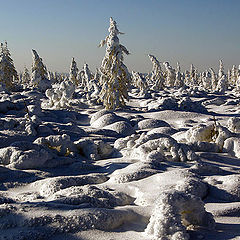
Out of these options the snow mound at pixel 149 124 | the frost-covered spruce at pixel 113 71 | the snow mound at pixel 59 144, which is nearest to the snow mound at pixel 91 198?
the snow mound at pixel 59 144

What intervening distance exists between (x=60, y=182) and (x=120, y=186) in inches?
41.2

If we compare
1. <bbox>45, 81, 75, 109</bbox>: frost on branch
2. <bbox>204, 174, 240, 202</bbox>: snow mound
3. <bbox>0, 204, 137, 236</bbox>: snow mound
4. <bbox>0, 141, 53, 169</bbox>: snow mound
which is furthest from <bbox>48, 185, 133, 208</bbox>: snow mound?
<bbox>45, 81, 75, 109</bbox>: frost on branch

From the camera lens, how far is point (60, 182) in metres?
4.96

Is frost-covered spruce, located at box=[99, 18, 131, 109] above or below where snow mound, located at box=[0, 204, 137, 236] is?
above

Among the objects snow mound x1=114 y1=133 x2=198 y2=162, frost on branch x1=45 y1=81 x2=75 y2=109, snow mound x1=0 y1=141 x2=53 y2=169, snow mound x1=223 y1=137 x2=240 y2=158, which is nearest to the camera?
snow mound x1=0 y1=141 x2=53 y2=169

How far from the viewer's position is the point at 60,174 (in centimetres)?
627

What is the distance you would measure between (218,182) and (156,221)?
8.10 ft

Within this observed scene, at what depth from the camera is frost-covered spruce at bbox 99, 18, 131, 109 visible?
64.8 ft

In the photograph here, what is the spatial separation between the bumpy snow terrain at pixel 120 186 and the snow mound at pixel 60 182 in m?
0.02

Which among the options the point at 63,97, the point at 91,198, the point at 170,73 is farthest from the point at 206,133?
the point at 170,73

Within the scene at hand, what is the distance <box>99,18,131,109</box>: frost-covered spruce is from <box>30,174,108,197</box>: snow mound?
1496 centimetres

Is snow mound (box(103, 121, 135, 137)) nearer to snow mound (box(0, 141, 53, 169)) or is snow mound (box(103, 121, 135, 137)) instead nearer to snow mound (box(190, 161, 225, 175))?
snow mound (box(0, 141, 53, 169))

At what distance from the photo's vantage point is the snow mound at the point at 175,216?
104 inches

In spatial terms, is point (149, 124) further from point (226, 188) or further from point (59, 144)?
point (226, 188)
